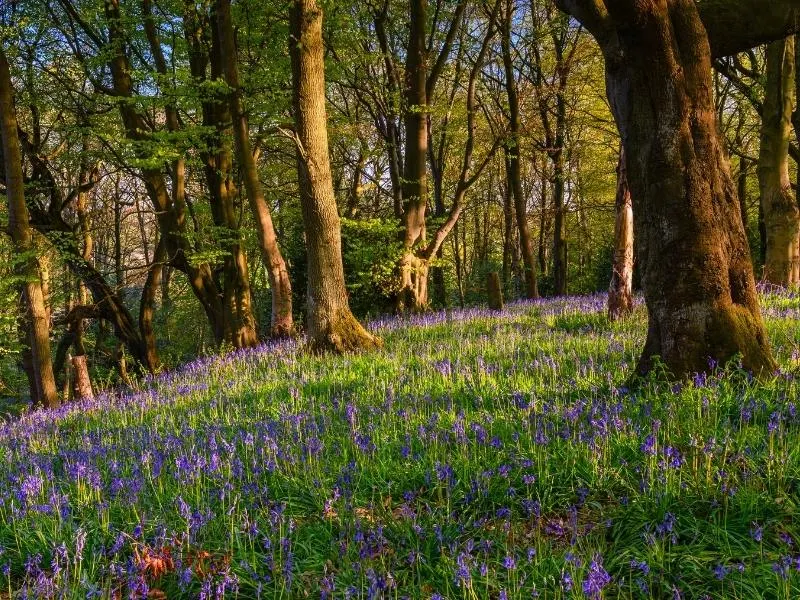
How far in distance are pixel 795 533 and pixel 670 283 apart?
8.30 feet

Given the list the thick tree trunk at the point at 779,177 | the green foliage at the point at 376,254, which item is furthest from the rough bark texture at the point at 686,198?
the green foliage at the point at 376,254

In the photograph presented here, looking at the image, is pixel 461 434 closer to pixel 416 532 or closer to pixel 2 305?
pixel 416 532

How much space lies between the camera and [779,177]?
12.2 meters

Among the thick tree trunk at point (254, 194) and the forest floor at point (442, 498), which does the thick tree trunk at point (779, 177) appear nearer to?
the forest floor at point (442, 498)

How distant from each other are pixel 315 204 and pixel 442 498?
251 inches

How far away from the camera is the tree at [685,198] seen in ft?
14.8

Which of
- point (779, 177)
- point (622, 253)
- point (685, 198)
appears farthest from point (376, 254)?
point (685, 198)

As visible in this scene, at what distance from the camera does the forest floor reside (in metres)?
2.37

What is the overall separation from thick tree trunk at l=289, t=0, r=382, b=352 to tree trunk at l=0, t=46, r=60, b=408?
20.5 feet

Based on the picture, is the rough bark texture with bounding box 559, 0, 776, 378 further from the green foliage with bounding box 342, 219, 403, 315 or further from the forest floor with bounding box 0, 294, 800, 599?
the green foliage with bounding box 342, 219, 403, 315

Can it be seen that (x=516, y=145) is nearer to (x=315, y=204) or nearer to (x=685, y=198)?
(x=315, y=204)

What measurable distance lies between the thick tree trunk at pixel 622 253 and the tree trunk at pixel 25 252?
10.8 m

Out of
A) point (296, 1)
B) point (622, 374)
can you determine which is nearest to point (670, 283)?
point (622, 374)

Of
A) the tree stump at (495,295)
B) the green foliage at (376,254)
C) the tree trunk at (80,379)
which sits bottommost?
the tree trunk at (80,379)
